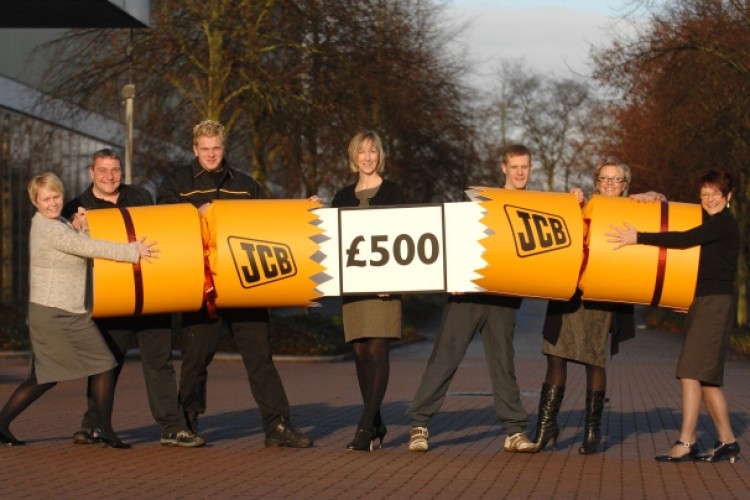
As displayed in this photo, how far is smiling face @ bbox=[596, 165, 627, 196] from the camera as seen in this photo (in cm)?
1089

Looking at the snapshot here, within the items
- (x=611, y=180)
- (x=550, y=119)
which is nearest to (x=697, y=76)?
(x=611, y=180)

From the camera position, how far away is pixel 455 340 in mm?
10867

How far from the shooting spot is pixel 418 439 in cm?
1087

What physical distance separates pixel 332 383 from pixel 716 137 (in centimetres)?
1591

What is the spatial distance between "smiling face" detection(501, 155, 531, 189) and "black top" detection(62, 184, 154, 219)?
7.67ft

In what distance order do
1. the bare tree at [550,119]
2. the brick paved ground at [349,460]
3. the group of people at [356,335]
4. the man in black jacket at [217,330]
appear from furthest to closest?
the bare tree at [550,119] → the man in black jacket at [217,330] → the group of people at [356,335] → the brick paved ground at [349,460]

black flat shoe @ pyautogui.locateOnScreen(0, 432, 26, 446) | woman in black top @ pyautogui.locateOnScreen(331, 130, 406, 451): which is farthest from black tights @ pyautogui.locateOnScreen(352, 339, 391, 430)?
black flat shoe @ pyautogui.locateOnScreen(0, 432, 26, 446)

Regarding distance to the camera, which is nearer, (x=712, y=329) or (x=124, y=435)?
(x=712, y=329)

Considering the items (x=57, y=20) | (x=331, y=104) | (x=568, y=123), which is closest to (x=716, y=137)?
(x=331, y=104)

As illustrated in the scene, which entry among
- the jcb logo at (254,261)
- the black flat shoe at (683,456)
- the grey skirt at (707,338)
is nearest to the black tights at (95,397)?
the jcb logo at (254,261)

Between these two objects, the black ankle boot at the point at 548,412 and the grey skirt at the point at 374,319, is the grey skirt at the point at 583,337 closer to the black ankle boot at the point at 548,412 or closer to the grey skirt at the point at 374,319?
the black ankle boot at the point at 548,412

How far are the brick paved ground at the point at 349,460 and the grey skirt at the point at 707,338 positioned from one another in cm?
58

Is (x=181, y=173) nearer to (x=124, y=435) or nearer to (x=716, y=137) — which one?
(x=124, y=435)

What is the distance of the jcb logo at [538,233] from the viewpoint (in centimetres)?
1033
